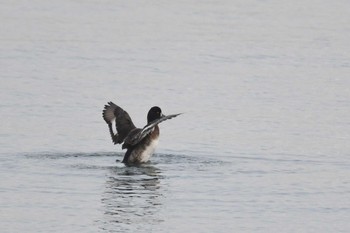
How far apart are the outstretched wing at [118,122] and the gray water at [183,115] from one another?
0.26 m

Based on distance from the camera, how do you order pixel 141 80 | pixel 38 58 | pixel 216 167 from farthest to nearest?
pixel 38 58 → pixel 141 80 → pixel 216 167

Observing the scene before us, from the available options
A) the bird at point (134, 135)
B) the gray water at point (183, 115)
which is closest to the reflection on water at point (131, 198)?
the gray water at point (183, 115)

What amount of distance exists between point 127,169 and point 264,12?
12.6 meters

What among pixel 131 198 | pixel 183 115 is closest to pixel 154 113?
pixel 183 115

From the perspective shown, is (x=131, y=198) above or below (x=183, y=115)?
below

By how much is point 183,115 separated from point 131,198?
18.7 feet

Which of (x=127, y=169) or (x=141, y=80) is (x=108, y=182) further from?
(x=141, y=80)

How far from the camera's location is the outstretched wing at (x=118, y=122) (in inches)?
607

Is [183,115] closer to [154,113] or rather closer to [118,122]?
[118,122]

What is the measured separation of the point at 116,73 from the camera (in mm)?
20156

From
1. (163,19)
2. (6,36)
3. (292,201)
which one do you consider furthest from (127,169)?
(163,19)

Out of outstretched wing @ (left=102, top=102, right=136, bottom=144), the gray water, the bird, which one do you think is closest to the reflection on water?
the gray water

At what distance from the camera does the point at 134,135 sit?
15062mm

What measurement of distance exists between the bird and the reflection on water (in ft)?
0.66
